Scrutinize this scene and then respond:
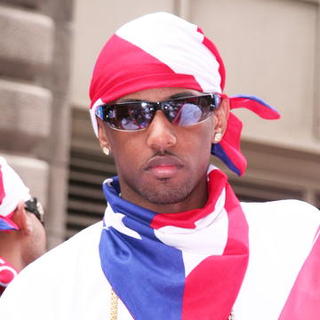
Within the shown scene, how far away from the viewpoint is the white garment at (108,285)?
3.89 m

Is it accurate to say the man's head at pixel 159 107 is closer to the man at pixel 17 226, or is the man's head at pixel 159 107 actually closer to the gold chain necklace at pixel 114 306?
the gold chain necklace at pixel 114 306

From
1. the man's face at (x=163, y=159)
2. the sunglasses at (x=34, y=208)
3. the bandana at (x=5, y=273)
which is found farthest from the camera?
the sunglasses at (x=34, y=208)

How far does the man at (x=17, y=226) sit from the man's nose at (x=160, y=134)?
1.35 meters

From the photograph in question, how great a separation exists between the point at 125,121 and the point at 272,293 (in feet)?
2.24

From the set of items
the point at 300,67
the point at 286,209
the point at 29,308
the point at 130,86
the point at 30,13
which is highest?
the point at 130,86

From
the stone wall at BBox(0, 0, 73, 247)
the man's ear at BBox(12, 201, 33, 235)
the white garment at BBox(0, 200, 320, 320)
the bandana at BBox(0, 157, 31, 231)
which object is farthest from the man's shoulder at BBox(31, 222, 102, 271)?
the stone wall at BBox(0, 0, 73, 247)

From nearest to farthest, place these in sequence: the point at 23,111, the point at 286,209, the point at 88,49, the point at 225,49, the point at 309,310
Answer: the point at 309,310, the point at 286,209, the point at 23,111, the point at 88,49, the point at 225,49

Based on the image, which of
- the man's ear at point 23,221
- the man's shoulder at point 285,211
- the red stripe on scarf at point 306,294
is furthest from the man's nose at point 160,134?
the man's ear at point 23,221

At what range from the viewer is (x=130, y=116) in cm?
395

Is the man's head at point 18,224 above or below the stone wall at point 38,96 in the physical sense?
above

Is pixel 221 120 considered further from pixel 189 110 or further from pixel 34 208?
pixel 34 208

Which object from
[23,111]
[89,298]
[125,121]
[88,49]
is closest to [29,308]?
[89,298]

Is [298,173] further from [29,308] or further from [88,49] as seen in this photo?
[29,308]

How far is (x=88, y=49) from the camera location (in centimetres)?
938
